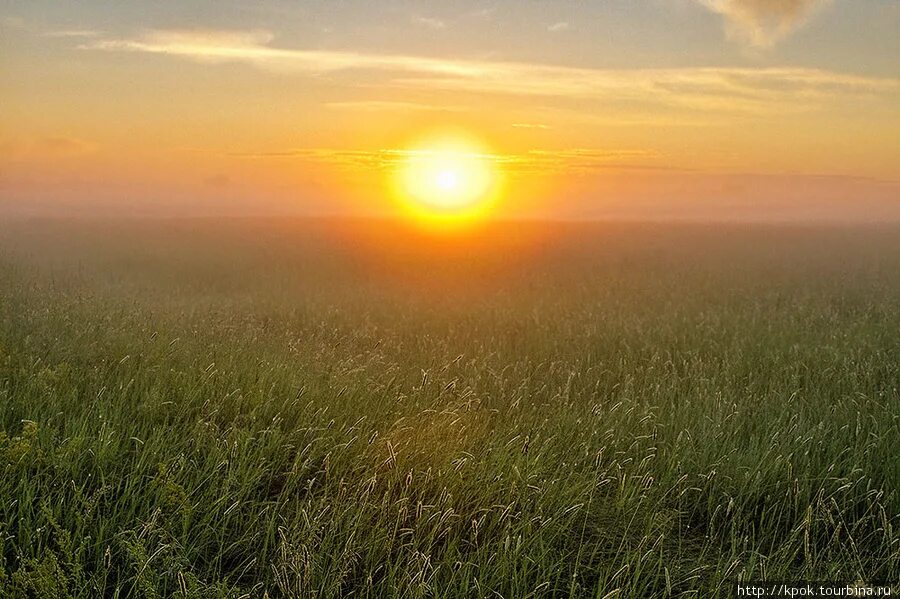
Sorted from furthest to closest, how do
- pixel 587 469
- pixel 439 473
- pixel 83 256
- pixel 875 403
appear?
pixel 83 256 < pixel 875 403 < pixel 587 469 < pixel 439 473

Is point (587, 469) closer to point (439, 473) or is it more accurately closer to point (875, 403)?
point (439, 473)

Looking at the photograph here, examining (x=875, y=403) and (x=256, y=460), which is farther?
(x=875, y=403)

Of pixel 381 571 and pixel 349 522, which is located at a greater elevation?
pixel 349 522

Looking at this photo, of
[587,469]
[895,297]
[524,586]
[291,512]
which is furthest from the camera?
[895,297]

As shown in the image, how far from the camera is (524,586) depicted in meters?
2.96

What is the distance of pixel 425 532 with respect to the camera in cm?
336

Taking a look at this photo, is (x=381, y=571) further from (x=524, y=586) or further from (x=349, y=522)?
(x=524, y=586)

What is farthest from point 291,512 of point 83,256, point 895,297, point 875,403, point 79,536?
point 83,256

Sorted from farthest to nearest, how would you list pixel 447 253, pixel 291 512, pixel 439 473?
pixel 447 253
pixel 439 473
pixel 291 512

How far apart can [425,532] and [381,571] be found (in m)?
0.31

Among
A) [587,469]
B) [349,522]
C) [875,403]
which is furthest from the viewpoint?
[875,403]

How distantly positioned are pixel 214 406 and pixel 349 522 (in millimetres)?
1636

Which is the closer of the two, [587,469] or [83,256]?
[587,469]

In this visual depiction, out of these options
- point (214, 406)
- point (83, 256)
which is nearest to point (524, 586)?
point (214, 406)
